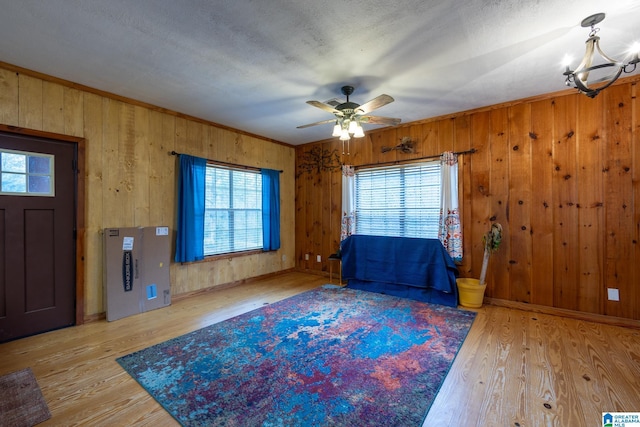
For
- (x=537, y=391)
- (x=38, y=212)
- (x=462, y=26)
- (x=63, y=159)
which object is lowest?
(x=537, y=391)

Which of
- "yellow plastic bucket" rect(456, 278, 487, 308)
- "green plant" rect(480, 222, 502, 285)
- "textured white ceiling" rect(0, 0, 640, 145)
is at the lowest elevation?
"yellow plastic bucket" rect(456, 278, 487, 308)

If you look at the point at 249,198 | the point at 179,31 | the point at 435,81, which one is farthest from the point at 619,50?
the point at 249,198

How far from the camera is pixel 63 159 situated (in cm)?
296

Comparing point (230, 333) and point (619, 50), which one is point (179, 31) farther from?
point (619, 50)

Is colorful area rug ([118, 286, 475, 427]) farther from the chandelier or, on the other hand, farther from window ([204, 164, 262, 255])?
the chandelier

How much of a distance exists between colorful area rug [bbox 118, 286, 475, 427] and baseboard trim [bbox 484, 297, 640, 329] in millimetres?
726

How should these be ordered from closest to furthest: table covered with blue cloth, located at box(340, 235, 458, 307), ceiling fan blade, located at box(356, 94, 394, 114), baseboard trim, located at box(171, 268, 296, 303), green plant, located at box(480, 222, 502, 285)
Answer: ceiling fan blade, located at box(356, 94, 394, 114) → green plant, located at box(480, 222, 502, 285) → table covered with blue cloth, located at box(340, 235, 458, 307) → baseboard trim, located at box(171, 268, 296, 303)

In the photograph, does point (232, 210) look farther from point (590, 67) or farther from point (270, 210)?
point (590, 67)

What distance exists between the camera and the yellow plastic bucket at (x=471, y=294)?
353 centimetres

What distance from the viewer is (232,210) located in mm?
4637

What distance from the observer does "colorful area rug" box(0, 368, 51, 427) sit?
1.63 m

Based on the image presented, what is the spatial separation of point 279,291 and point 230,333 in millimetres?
1532

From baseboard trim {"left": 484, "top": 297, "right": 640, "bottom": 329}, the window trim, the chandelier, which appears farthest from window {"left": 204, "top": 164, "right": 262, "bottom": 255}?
the chandelier

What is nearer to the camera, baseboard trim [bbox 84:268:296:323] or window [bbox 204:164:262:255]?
baseboard trim [bbox 84:268:296:323]
